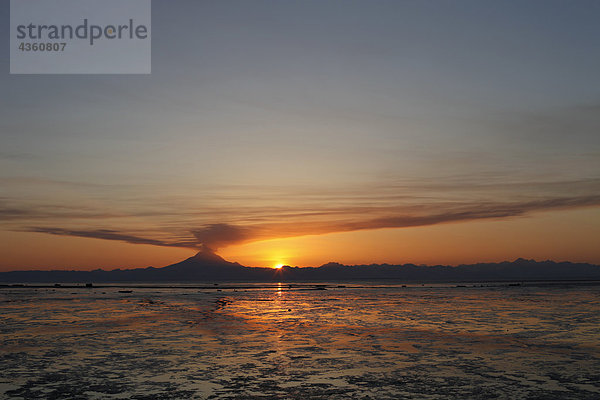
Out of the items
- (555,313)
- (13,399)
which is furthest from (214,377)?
(555,313)

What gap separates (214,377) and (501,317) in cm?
2312

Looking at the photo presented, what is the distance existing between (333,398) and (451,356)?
732 cm

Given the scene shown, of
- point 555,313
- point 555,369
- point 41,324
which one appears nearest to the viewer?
point 555,369

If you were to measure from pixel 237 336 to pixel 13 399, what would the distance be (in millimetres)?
12056

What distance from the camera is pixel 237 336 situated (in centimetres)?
2314

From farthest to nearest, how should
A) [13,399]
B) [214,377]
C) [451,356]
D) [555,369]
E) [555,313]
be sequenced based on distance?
[555,313]
[451,356]
[555,369]
[214,377]
[13,399]

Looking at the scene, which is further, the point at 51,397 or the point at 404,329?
the point at 404,329

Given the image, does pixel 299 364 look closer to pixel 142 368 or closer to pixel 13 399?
pixel 142 368

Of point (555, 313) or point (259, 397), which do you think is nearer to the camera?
point (259, 397)

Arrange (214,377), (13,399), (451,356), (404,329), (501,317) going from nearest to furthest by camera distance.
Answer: (13,399) → (214,377) → (451,356) → (404,329) → (501,317)

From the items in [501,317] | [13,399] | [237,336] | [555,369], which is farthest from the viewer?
[501,317]

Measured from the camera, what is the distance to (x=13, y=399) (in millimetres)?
11805

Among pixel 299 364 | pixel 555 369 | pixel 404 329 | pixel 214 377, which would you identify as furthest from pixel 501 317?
pixel 214 377

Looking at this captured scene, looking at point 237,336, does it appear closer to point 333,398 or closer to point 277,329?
point 277,329
